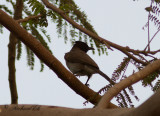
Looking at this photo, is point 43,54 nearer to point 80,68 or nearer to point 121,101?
point 121,101

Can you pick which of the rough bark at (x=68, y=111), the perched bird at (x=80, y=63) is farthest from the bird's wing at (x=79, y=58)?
the rough bark at (x=68, y=111)

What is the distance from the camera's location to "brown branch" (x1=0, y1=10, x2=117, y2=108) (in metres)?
2.58

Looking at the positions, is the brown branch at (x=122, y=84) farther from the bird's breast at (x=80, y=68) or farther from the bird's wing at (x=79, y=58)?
the bird's breast at (x=80, y=68)

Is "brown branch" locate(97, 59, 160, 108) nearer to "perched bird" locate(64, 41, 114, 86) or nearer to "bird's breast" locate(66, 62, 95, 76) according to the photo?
"perched bird" locate(64, 41, 114, 86)

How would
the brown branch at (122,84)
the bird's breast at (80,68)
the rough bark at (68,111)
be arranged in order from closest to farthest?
1. the rough bark at (68,111)
2. the brown branch at (122,84)
3. the bird's breast at (80,68)

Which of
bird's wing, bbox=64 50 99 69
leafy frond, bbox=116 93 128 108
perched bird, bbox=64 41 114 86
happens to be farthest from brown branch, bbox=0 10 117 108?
bird's wing, bbox=64 50 99 69

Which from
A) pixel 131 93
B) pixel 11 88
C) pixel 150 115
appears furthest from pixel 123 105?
pixel 11 88

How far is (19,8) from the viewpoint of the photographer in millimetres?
3979

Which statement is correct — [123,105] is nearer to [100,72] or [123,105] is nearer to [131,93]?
[131,93]

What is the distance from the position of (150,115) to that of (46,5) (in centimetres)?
193

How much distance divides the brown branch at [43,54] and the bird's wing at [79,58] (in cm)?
198

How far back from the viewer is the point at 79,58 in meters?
5.21

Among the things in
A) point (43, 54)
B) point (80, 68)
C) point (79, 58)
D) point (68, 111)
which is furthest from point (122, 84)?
point (79, 58)

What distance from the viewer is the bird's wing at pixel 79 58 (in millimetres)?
Result: 4890
